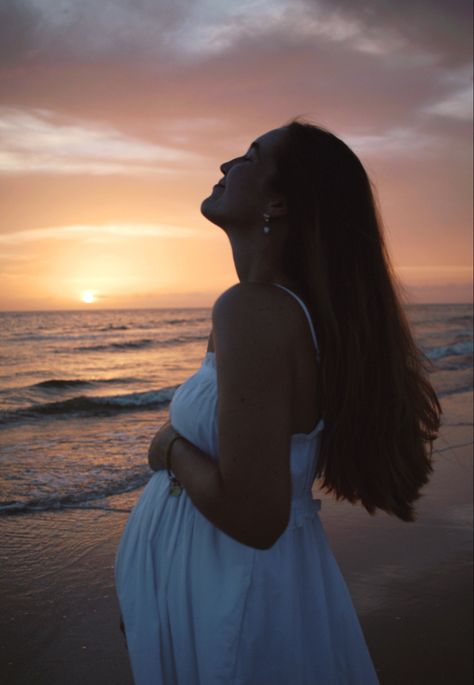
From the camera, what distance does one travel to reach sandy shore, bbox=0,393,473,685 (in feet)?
10.6

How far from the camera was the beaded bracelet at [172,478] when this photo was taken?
1.59 metres

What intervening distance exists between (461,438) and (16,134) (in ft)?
27.4

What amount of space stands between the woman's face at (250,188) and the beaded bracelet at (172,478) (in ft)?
2.14

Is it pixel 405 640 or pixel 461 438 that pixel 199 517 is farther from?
pixel 461 438

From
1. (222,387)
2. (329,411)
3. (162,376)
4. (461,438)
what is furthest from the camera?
(162,376)

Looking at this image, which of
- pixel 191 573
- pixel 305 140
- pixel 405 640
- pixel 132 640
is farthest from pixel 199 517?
pixel 405 640

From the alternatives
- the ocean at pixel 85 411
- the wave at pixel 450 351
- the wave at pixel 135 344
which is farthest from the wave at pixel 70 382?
the wave at pixel 450 351

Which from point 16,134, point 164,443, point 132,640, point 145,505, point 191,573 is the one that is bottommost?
point 132,640

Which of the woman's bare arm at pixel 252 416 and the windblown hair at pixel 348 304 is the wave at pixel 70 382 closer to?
the windblown hair at pixel 348 304

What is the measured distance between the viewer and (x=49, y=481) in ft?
21.5

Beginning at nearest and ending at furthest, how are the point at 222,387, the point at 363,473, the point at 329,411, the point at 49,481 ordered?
the point at 222,387 < the point at 329,411 < the point at 363,473 < the point at 49,481

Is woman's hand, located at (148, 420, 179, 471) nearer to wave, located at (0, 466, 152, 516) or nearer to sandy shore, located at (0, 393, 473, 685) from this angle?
sandy shore, located at (0, 393, 473, 685)

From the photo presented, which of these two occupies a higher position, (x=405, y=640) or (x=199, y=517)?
(x=199, y=517)

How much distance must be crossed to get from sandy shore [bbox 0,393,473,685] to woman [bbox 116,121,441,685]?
6.05 feet
